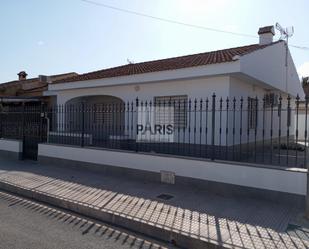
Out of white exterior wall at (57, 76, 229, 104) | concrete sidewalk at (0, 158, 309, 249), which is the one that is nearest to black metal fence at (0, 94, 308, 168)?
white exterior wall at (57, 76, 229, 104)

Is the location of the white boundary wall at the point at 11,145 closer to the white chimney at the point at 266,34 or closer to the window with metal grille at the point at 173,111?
the window with metal grille at the point at 173,111

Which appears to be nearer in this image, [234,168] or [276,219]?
[276,219]

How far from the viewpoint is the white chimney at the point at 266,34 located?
13.1 m

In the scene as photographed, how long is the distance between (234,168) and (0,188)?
566 centimetres

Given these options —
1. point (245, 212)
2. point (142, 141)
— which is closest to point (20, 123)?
point (142, 141)

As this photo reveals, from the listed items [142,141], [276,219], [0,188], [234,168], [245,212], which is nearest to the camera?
[276,219]

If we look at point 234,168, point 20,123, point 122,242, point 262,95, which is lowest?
point 122,242

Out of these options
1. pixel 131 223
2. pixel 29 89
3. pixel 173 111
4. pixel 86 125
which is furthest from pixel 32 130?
pixel 29 89

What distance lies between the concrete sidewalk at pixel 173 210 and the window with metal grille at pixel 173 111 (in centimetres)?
375

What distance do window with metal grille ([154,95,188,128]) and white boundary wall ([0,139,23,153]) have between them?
509 centimetres

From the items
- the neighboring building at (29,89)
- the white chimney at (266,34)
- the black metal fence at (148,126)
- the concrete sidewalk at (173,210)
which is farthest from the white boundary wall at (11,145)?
the white chimney at (266,34)

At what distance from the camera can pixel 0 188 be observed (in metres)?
7.31

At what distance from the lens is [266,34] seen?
1321cm

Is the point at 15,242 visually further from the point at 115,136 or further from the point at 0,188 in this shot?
the point at 115,136
